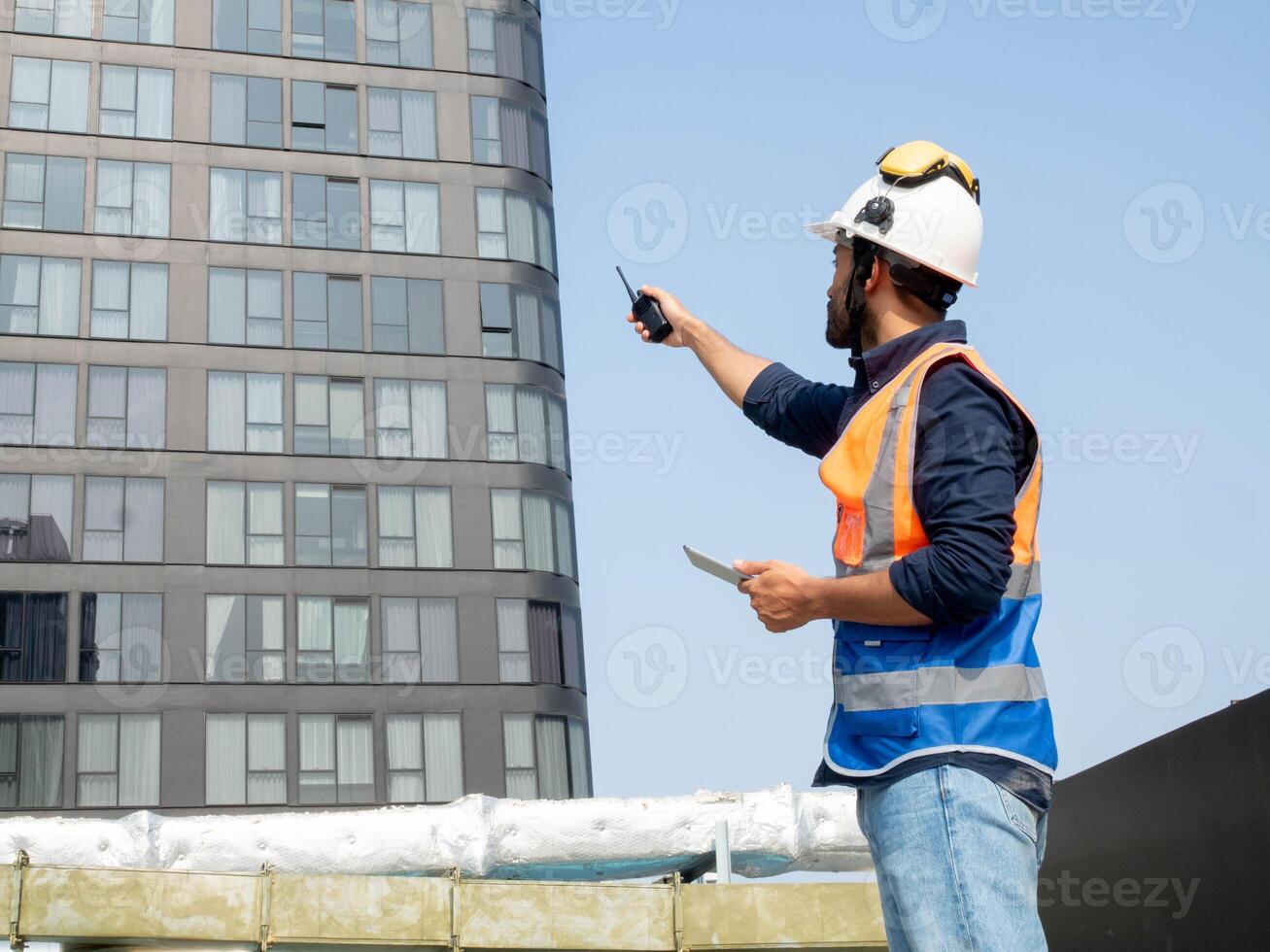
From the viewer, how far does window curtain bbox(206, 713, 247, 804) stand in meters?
34.4

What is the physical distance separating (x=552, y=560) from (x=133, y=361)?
10465mm

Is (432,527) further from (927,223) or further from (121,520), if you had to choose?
(927,223)

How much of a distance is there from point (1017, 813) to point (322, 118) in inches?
1561

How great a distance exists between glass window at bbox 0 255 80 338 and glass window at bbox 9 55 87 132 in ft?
11.2

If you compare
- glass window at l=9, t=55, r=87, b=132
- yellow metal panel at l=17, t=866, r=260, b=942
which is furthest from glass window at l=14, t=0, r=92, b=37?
yellow metal panel at l=17, t=866, r=260, b=942

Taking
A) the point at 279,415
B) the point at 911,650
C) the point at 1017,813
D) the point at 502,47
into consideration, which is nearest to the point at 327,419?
the point at 279,415

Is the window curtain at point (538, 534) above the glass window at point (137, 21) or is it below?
below

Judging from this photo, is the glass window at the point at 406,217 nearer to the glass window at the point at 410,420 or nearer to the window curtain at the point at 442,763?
the glass window at the point at 410,420

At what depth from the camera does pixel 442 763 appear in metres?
35.8

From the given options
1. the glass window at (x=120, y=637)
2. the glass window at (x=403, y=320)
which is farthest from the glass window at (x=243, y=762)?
the glass window at (x=403, y=320)

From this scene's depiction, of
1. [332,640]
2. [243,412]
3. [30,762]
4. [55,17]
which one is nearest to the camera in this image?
[30,762]

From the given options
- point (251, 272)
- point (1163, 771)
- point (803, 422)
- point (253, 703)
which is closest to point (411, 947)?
point (1163, 771)

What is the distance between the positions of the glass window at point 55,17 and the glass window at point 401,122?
684cm

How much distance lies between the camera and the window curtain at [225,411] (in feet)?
122
